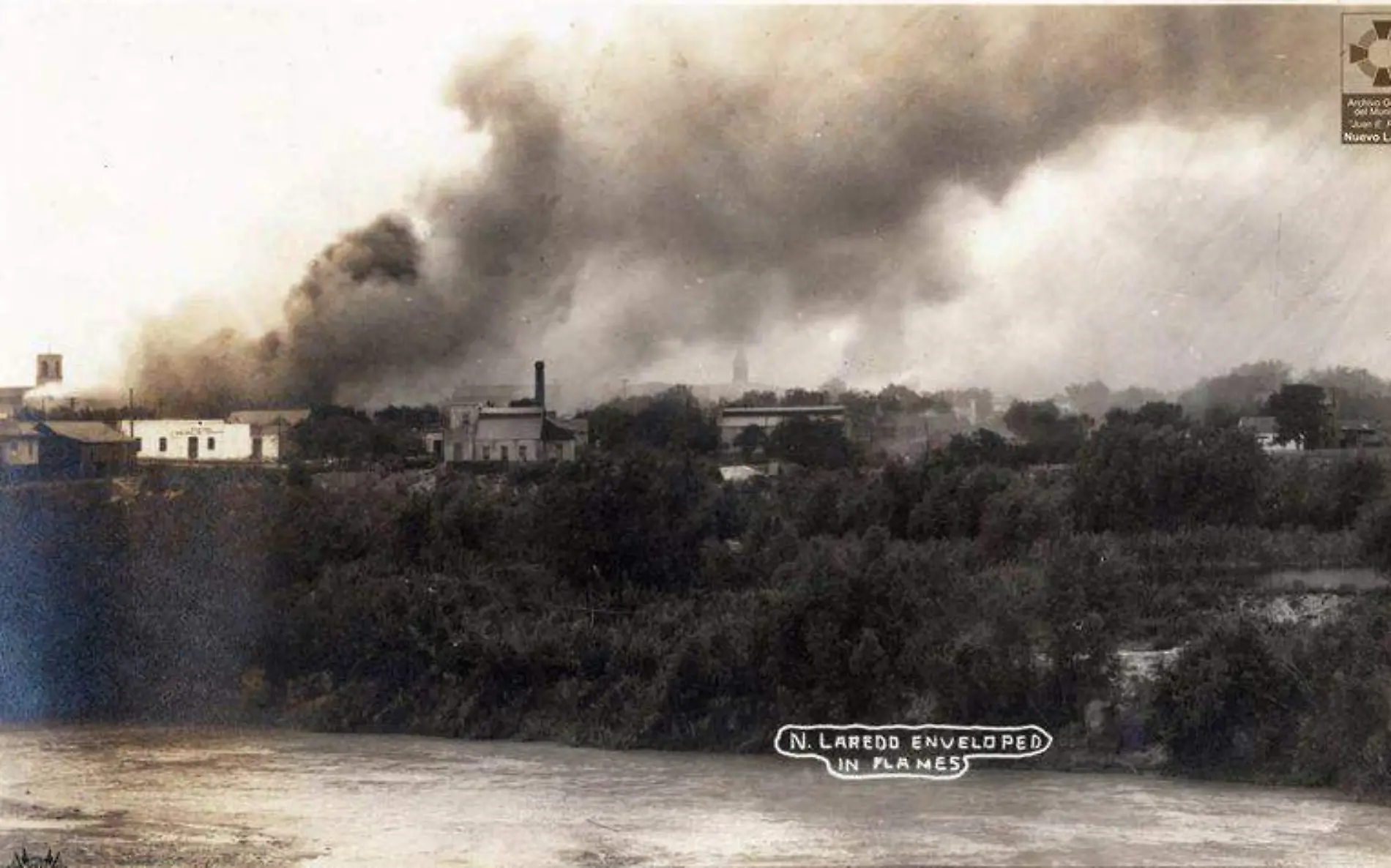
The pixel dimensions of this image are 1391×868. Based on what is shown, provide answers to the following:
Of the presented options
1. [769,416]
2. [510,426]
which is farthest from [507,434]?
[769,416]

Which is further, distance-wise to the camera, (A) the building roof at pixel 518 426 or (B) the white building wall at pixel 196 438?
(B) the white building wall at pixel 196 438

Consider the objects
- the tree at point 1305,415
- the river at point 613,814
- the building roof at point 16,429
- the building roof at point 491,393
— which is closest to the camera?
the river at point 613,814

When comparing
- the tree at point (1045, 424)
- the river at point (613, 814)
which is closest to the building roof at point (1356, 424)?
the tree at point (1045, 424)

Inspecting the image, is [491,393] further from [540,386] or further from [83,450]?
[83,450]

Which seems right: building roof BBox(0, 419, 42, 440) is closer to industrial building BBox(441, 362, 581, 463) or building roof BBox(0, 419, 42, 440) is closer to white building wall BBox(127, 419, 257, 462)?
white building wall BBox(127, 419, 257, 462)

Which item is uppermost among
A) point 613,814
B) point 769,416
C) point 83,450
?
point 769,416

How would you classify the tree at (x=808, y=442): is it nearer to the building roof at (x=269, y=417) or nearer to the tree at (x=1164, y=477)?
the tree at (x=1164, y=477)

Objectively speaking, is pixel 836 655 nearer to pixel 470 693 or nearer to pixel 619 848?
pixel 619 848

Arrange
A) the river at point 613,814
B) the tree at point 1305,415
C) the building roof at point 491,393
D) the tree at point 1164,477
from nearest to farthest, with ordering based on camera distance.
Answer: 1. the river at point 613,814
2. the tree at point 1305,415
3. the tree at point 1164,477
4. the building roof at point 491,393
